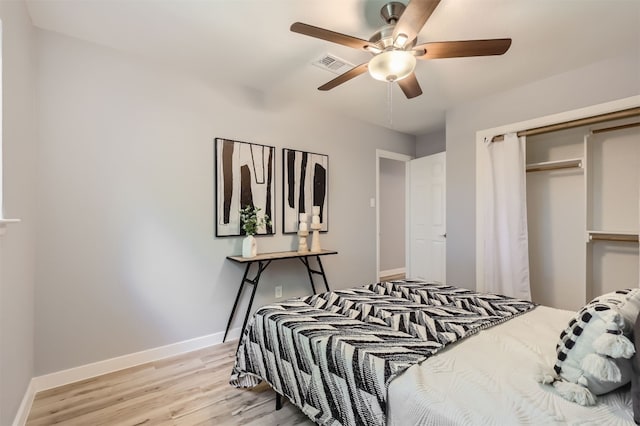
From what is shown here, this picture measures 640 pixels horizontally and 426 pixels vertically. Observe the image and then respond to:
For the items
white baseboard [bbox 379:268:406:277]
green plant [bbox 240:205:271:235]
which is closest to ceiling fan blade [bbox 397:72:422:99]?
green plant [bbox 240:205:271:235]

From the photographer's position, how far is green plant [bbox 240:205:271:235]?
288cm

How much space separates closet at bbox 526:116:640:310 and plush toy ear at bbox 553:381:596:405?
239 centimetres

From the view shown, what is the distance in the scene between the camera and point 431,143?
4543 mm

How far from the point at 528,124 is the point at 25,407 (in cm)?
426

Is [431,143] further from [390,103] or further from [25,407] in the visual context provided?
[25,407]

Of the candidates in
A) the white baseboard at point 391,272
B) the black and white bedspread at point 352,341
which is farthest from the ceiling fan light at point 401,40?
the white baseboard at point 391,272

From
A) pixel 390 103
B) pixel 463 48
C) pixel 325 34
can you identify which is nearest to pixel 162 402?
pixel 325 34

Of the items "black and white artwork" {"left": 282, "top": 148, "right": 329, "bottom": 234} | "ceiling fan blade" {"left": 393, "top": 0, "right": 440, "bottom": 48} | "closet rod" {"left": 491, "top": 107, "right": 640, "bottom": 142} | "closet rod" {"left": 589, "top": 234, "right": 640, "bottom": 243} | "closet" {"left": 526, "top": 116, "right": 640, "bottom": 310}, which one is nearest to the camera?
"ceiling fan blade" {"left": 393, "top": 0, "right": 440, "bottom": 48}

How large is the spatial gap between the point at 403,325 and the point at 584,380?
0.72m

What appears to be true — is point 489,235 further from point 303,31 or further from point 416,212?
point 303,31

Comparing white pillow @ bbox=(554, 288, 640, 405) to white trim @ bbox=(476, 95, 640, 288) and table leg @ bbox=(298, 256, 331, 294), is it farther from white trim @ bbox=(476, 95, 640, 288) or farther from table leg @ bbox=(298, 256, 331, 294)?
table leg @ bbox=(298, 256, 331, 294)

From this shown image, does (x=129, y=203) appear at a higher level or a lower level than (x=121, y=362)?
higher

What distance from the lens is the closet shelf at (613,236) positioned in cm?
258

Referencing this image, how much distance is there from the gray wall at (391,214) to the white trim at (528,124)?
244 centimetres
